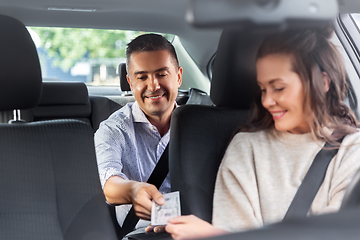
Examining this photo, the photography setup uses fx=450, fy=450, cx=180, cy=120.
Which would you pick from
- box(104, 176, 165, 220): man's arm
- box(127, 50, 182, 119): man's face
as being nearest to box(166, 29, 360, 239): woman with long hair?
box(104, 176, 165, 220): man's arm

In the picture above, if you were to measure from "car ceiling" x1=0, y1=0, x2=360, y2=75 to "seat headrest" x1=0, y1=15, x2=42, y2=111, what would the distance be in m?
0.84

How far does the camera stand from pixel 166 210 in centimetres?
141

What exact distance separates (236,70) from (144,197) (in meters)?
0.53

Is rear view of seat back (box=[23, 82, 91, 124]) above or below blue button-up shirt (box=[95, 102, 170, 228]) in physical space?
above

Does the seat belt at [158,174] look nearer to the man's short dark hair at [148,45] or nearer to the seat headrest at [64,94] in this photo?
the man's short dark hair at [148,45]

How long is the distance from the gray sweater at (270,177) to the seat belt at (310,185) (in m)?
0.02

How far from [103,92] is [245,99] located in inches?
90.2

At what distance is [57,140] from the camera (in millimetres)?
1450

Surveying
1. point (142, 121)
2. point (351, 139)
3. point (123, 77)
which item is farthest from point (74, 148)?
point (123, 77)

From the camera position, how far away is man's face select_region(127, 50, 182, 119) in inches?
71.9

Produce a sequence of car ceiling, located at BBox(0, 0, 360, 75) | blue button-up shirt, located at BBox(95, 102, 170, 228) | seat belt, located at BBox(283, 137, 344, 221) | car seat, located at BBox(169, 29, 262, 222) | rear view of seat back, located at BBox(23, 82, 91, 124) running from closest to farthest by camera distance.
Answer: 1. seat belt, located at BBox(283, 137, 344, 221)
2. car seat, located at BBox(169, 29, 262, 222)
3. blue button-up shirt, located at BBox(95, 102, 170, 228)
4. car ceiling, located at BBox(0, 0, 360, 75)
5. rear view of seat back, located at BBox(23, 82, 91, 124)

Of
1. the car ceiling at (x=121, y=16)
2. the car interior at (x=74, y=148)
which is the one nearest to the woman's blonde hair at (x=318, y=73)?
the car interior at (x=74, y=148)

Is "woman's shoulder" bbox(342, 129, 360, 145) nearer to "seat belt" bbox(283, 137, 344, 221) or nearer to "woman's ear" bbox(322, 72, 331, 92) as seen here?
"seat belt" bbox(283, 137, 344, 221)

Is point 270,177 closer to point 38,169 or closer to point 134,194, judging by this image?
point 134,194
